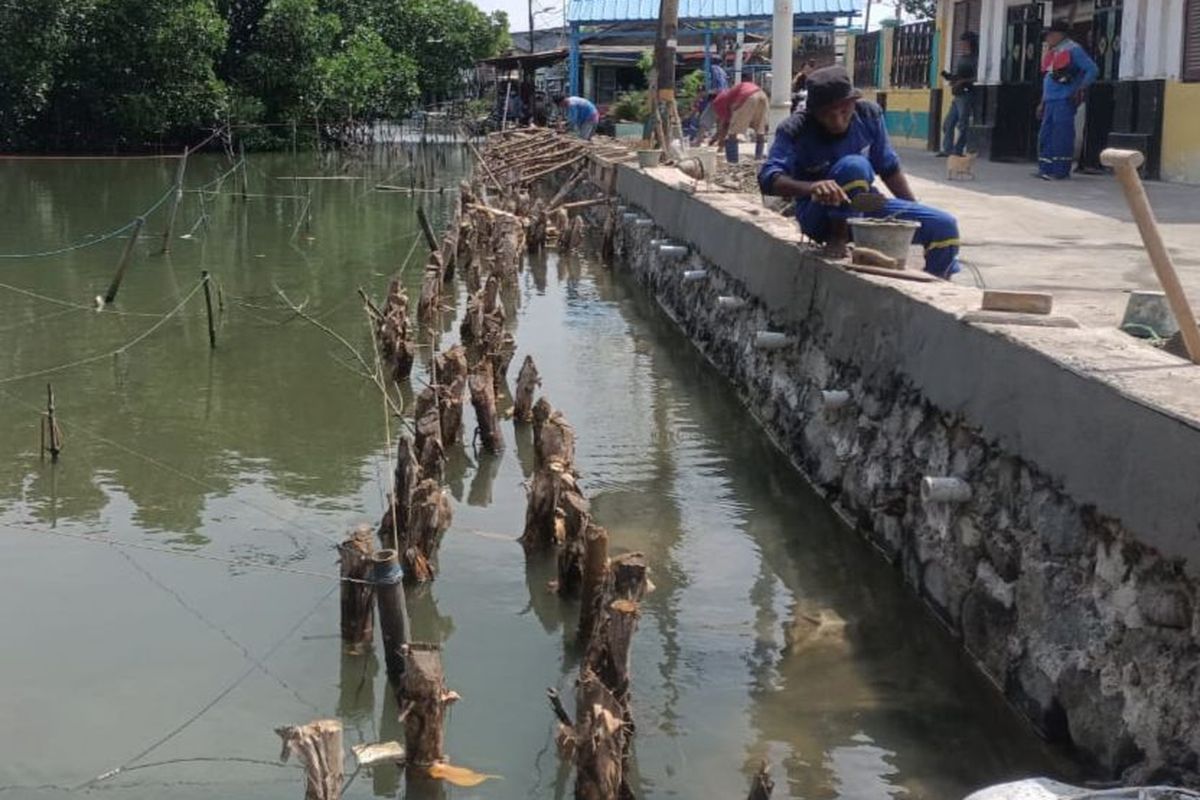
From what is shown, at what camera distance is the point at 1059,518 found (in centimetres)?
459

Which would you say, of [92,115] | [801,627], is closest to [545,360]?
[801,627]

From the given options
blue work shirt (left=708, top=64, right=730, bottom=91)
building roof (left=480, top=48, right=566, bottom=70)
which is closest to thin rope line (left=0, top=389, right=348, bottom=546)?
blue work shirt (left=708, top=64, right=730, bottom=91)

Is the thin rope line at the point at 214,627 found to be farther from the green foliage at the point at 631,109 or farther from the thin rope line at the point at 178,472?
the green foliage at the point at 631,109

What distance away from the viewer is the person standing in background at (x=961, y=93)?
1867cm

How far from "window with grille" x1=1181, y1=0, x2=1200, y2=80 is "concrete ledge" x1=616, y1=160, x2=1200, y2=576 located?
778 centimetres

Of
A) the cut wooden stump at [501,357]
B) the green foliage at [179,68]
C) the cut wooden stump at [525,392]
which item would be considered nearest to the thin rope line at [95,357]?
the cut wooden stump at [501,357]

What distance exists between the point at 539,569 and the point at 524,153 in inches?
694

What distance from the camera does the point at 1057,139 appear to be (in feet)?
50.0

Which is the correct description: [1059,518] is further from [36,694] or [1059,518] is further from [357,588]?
[36,694]

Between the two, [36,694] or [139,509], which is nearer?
[36,694]

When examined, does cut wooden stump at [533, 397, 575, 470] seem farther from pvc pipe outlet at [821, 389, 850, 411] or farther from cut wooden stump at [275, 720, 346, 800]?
cut wooden stump at [275, 720, 346, 800]

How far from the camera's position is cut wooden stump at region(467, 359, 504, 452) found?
8.41m

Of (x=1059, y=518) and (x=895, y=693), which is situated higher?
(x=1059, y=518)

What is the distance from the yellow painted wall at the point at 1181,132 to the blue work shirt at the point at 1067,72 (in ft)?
3.27
